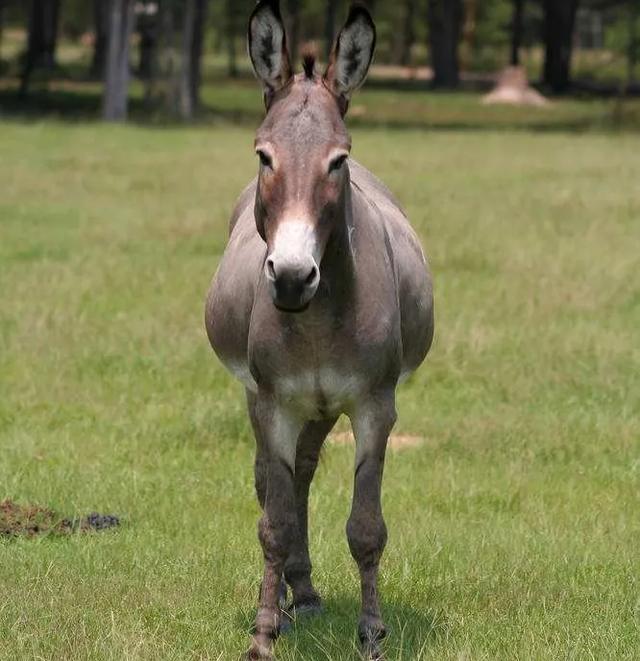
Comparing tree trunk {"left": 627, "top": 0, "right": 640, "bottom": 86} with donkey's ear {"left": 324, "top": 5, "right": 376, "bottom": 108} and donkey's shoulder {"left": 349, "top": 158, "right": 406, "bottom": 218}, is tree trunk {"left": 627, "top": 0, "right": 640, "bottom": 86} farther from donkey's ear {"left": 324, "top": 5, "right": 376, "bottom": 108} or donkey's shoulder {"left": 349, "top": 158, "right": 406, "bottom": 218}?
donkey's ear {"left": 324, "top": 5, "right": 376, "bottom": 108}

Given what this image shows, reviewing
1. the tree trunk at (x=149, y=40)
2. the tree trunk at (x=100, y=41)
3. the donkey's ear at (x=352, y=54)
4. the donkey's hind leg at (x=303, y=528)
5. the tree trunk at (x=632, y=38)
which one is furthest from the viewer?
the tree trunk at (x=632, y=38)

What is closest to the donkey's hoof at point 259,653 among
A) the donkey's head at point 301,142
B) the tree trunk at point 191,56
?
the donkey's head at point 301,142

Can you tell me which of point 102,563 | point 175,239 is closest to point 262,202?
point 102,563

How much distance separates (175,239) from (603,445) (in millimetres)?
9713

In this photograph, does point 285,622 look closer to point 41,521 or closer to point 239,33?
point 41,521

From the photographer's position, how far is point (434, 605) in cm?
707

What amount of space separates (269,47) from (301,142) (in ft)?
1.35

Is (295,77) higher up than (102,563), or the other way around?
(295,77)

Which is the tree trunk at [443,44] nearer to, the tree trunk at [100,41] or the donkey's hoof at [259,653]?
the tree trunk at [100,41]

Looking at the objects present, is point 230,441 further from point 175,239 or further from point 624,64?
point 624,64

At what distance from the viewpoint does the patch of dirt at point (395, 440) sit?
33.9 ft

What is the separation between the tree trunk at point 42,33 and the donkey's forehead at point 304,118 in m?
49.7

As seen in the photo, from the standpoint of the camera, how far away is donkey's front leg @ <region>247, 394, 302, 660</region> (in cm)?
620

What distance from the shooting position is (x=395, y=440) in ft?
34.6
